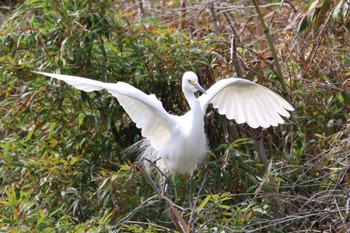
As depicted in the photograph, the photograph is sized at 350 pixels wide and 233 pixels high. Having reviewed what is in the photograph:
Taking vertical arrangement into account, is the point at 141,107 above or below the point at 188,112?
above

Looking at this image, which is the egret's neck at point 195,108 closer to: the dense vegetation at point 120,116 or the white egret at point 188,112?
the white egret at point 188,112

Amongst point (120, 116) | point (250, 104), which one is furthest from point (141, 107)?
point (250, 104)

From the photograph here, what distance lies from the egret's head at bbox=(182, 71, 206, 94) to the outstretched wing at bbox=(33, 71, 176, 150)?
152 millimetres

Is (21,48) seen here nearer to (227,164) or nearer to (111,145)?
(111,145)

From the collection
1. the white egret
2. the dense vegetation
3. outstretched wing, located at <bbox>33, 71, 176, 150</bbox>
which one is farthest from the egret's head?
the dense vegetation

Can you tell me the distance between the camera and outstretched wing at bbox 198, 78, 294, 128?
456 centimetres

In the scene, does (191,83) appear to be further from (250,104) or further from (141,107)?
(250,104)

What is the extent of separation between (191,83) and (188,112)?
0.23m

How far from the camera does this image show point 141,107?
4.22 meters

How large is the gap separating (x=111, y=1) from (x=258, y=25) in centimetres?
179

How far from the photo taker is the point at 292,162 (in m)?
4.41

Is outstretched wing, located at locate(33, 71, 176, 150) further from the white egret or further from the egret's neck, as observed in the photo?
the egret's neck

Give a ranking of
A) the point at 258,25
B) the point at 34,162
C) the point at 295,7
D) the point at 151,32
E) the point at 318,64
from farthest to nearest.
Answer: the point at 258,25 → the point at 295,7 → the point at 318,64 → the point at 151,32 → the point at 34,162

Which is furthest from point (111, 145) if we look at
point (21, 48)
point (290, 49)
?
point (290, 49)
